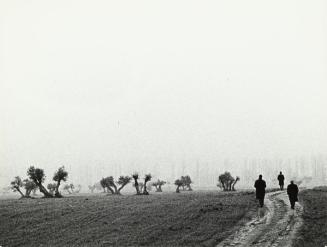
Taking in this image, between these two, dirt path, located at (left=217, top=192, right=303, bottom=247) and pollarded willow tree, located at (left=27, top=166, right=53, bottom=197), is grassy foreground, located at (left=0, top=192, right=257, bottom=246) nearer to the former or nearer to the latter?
dirt path, located at (left=217, top=192, right=303, bottom=247)

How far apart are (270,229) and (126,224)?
12.5 m

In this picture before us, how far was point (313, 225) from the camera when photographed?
25609mm

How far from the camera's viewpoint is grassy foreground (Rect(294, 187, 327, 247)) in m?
21.3

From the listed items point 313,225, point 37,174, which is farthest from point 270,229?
point 37,174

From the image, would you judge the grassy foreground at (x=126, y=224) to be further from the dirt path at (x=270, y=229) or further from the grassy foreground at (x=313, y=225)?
the grassy foreground at (x=313, y=225)

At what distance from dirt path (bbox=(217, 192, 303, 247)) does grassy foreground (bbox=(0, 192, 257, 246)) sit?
99cm

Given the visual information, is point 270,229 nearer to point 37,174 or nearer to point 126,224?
point 126,224

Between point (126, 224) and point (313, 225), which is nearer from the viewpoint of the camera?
point (313, 225)

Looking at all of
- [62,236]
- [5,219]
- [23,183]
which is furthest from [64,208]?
[23,183]

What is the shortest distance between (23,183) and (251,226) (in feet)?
261

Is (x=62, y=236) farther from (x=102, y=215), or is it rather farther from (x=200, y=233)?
(x=200, y=233)

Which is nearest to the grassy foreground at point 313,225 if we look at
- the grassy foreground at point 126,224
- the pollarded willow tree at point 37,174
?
the grassy foreground at point 126,224

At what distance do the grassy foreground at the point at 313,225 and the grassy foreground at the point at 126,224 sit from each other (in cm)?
457

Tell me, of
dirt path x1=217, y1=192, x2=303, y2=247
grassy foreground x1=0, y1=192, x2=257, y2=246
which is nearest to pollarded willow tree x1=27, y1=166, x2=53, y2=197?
grassy foreground x1=0, y1=192, x2=257, y2=246
